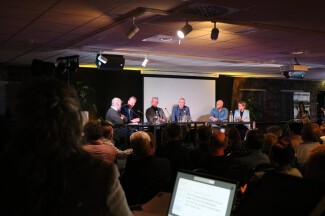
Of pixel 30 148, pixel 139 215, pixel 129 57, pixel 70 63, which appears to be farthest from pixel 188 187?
pixel 129 57

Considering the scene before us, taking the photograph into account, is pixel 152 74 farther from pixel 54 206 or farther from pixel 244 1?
pixel 54 206

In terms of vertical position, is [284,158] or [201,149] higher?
[284,158]

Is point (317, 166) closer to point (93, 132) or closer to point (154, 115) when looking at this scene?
point (93, 132)

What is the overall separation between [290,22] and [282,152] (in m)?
2.94

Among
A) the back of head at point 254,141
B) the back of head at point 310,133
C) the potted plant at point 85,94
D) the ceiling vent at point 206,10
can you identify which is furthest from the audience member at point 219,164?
the potted plant at point 85,94

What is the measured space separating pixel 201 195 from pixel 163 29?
432 centimetres

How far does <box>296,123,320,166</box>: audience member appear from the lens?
4.60 meters

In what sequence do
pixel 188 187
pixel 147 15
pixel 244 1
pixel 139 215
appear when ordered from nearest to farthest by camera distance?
pixel 188 187
pixel 139 215
pixel 244 1
pixel 147 15

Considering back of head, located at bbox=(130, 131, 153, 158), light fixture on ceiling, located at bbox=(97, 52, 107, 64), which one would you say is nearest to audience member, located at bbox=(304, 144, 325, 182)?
back of head, located at bbox=(130, 131, 153, 158)

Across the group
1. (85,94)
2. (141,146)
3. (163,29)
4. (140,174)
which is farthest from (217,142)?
(85,94)

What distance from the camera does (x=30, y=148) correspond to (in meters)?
1.15

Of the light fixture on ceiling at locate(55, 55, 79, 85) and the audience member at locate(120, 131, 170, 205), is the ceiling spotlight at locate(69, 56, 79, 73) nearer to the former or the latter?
the light fixture on ceiling at locate(55, 55, 79, 85)

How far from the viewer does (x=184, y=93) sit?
12922 millimetres

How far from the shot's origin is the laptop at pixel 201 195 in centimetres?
172
